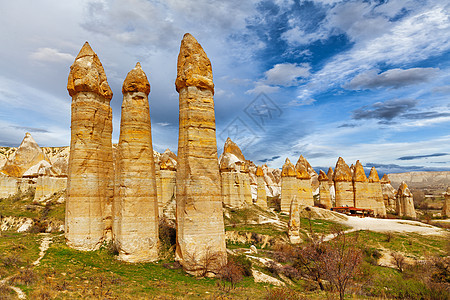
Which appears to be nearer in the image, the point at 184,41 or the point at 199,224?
the point at 199,224

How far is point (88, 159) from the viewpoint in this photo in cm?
1820

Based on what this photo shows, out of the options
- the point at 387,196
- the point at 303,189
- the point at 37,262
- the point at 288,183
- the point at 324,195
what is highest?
the point at 288,183

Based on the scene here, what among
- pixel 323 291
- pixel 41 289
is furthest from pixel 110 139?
pixel 323 291

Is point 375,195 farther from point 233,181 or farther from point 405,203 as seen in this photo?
point 233,181

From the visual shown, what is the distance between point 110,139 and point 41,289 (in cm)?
1045

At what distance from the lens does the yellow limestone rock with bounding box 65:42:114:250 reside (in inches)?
694

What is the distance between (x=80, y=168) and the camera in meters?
17.9

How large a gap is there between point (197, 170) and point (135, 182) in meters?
3.81

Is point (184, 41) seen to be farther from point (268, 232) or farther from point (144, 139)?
point (268, 232)

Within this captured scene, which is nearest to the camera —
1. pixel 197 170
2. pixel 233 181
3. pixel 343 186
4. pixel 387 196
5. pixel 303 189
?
pixel 197 170

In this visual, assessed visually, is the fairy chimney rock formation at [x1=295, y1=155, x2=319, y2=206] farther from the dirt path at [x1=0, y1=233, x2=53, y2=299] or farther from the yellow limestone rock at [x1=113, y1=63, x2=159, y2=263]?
the dirt path at [x1=0, y1=233, x2=53, y2=299]

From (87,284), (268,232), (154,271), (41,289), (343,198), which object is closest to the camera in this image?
(41,289)

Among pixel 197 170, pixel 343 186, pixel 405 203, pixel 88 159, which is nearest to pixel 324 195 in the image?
pixel 343 186

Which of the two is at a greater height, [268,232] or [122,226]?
[122,226]
